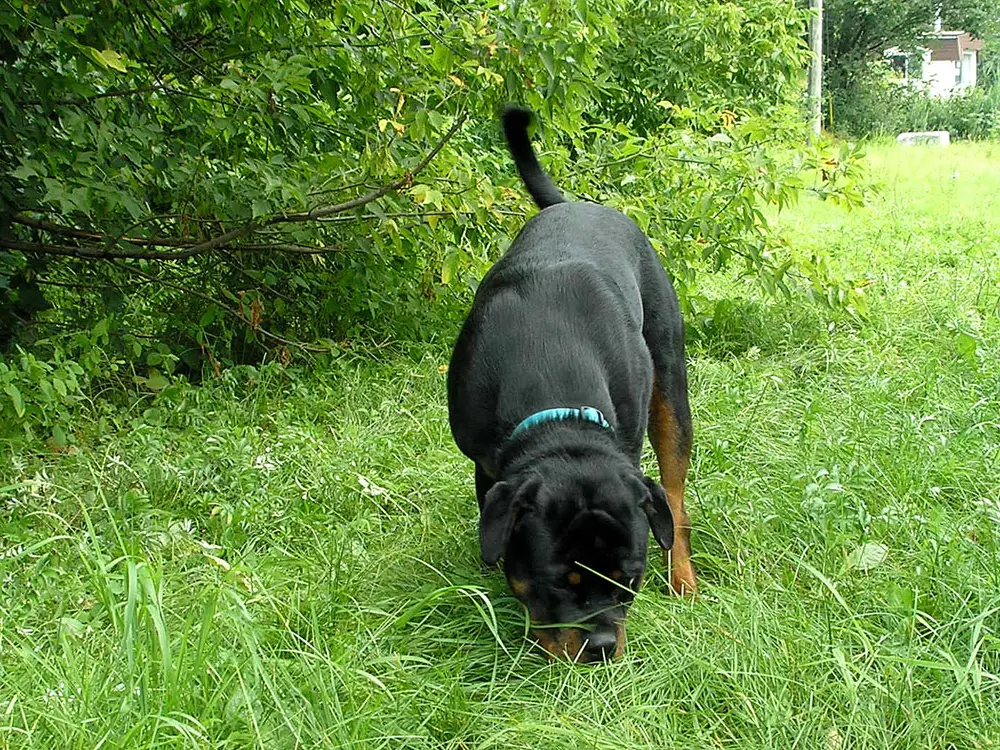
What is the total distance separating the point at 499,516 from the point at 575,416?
1.40 ft

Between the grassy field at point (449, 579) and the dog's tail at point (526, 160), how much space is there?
1184 millimetres

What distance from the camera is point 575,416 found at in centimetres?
296

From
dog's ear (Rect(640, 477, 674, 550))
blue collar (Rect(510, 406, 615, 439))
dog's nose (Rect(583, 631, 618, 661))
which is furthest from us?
blue collar (Rect(510, 406, 615, 439))

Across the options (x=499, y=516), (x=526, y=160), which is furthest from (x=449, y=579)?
(x=526, y=160)

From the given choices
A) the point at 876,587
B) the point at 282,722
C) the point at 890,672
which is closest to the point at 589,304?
the point at 876,587

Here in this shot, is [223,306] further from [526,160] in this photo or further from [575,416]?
[575,416]

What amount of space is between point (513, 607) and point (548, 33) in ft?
7.33

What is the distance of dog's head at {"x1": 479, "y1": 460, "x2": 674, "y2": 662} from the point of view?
2682 mm

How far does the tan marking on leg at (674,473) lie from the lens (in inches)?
127

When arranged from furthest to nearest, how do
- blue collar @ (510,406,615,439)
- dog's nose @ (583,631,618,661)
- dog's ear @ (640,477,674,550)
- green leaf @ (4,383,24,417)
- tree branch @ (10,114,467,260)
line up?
tree branch @ (10,114,467,260), green leaf @ (4,383,24,417), blue collar @ (510,406,615,439), dog's ear @ (640,477,674,550), dog's nose @ (583,631,618,661)

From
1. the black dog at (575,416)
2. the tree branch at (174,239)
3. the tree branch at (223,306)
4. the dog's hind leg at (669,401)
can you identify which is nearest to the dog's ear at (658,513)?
the black dog at (575,416)

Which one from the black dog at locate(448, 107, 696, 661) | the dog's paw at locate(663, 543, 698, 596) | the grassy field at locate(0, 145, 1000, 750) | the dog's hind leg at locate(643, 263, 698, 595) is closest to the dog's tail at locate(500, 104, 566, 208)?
the black dog at locate(448, 107, 696, 661)

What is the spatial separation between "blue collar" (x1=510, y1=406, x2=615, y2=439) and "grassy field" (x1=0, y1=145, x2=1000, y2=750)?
0.51m

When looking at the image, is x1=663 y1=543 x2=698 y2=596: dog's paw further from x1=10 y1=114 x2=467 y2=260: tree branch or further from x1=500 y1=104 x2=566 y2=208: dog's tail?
x1=10 y1=114 x2=467 y2=260: tree branch
